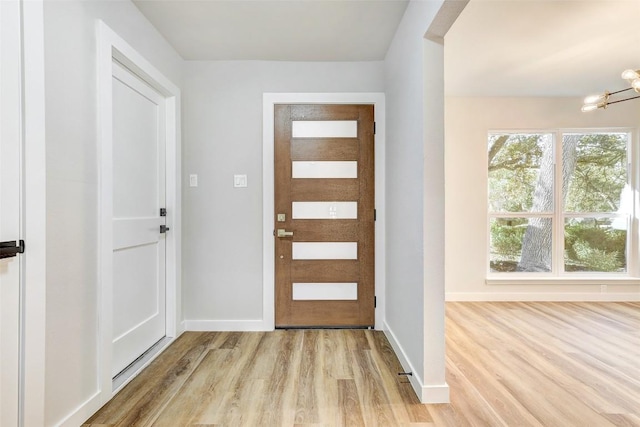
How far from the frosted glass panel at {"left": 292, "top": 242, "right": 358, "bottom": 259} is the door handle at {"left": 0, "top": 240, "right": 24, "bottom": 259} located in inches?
75.9

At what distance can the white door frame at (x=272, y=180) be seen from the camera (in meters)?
2.94

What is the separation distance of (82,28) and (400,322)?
260cm

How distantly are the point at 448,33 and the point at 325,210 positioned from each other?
1750 millimetres

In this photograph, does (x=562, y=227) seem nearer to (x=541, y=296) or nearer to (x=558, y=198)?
(x=558, y=198)

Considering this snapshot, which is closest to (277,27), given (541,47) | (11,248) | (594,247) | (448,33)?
(448,33)

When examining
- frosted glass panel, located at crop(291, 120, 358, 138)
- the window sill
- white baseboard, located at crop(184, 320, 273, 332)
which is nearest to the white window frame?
the window sill

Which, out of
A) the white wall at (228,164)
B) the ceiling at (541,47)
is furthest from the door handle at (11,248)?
the ceiling at (541,47)

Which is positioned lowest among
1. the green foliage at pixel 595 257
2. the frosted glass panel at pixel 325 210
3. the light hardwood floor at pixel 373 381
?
the light hardwood floor at pixel 373 381

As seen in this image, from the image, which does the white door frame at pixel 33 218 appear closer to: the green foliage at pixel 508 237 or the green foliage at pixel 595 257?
the green foliage at pixel 508 237

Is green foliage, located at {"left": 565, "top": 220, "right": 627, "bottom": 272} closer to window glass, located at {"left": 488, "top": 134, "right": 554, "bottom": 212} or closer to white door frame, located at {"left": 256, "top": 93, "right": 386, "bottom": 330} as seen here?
window glass, located at {"left": 488, "top": 134, "right": 554, "bottom": 212}

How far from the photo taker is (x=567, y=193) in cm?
405

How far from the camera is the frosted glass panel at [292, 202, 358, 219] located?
117 inches

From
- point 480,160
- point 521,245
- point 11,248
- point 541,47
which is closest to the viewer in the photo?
point 11,248

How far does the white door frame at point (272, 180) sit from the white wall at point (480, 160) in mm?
1441
